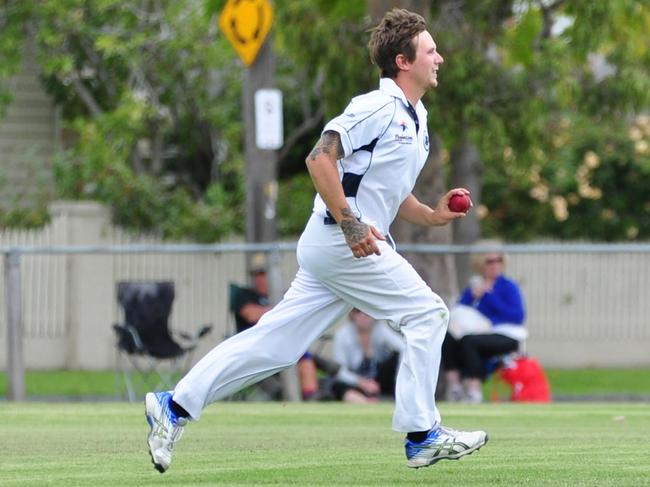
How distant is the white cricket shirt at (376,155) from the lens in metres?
7.56

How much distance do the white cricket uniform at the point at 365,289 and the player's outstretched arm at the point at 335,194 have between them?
0.29ft

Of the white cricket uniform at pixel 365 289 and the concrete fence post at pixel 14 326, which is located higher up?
the white cricket uniform at pixel 365 289

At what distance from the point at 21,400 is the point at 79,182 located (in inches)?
343

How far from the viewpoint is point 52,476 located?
7473 millimetres

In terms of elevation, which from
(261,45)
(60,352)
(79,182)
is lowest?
(60,352)

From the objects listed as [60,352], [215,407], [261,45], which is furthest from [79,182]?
[215,407]

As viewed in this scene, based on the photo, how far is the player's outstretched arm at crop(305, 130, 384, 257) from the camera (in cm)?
739

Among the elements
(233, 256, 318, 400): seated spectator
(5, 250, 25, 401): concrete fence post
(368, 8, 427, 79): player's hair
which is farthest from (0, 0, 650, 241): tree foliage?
(368, 8, 427, 79): player's hair

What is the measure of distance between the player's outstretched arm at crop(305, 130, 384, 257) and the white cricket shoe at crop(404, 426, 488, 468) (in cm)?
84

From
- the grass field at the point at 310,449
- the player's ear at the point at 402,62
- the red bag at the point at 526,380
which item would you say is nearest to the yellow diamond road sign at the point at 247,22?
the red bag at the point at 526,380

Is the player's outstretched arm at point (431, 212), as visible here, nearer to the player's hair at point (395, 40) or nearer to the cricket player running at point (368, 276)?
the cricket player running at point (368, 276)

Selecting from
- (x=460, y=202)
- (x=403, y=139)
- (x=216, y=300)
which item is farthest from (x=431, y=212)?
(x=216, y=300)

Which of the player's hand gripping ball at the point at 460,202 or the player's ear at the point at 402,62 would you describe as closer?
the player's ear at the point at 402,62

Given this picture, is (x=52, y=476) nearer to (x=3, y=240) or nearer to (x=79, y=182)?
(x=3, y=240)
